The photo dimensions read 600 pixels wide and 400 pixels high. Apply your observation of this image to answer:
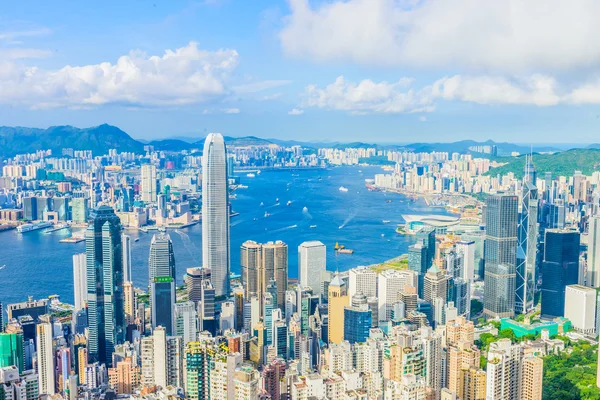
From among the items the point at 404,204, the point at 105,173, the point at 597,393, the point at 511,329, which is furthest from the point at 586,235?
the point at 105,173

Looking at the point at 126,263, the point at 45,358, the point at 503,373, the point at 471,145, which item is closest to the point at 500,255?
the point at 503,373

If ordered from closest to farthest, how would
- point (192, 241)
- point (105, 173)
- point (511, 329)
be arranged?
point (511, 329) → point (192, 241) → point (105, 173)

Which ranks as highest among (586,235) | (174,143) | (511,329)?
(174,143)

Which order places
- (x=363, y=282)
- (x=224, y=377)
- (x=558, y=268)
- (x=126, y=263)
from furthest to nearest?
(x=558, y=268) < (x=126, y=263) < (x=363, y=282) < (x=224, y=377)

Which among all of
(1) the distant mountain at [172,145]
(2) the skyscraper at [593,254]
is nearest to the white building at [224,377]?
(2) the skyscraper at [593,254]

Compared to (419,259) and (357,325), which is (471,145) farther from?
(357,325)

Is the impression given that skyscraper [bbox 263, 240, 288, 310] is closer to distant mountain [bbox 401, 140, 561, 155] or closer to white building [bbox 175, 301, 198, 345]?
white building [bbox 175, 301, 198, 345]

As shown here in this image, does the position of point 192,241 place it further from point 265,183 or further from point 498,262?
point 265,183

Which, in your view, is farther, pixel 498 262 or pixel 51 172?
pixel 51 172
